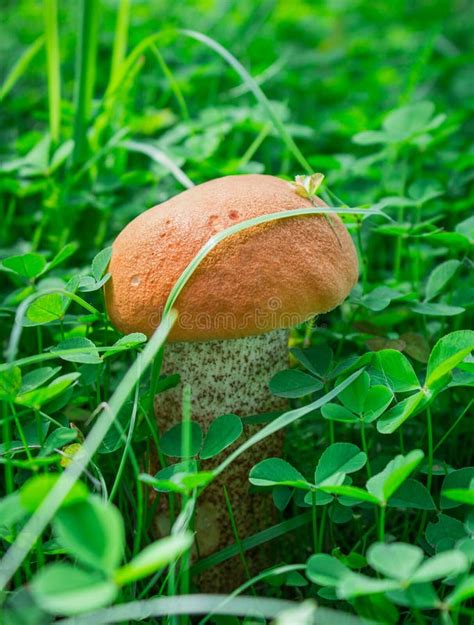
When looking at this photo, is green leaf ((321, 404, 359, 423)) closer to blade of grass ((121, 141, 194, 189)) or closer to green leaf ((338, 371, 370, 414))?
green leaf ((338, 371, 370, 414))

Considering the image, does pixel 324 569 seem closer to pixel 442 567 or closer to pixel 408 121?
pixel 442 567

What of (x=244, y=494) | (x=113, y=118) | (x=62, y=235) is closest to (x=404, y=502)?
(x=244, y=494)

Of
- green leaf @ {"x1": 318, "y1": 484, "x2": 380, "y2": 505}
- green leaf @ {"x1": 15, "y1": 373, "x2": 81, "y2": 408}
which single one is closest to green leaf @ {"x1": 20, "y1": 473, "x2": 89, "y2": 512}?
green leaf @ {"x1": 15, "y1": 373, "x2": 81, "y2": 408}

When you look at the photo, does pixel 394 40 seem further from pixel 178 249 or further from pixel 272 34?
pixel 178 249

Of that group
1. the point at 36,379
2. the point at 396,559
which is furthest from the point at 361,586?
the point at 36,379

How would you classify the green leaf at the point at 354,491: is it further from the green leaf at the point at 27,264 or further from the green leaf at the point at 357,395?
the green leaf at the point at 27,264

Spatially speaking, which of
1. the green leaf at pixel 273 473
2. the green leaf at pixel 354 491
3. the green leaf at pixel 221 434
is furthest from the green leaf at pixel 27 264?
the green leaf at pixel 354 491

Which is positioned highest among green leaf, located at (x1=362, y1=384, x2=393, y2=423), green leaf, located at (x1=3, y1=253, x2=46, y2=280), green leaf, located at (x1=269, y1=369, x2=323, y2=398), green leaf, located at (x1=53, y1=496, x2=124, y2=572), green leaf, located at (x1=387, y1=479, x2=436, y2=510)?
green leaf, located at (x1=3, y1=253, x2=46, y2=280)

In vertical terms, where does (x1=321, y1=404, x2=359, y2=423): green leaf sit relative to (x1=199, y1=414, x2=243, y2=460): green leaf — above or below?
above
